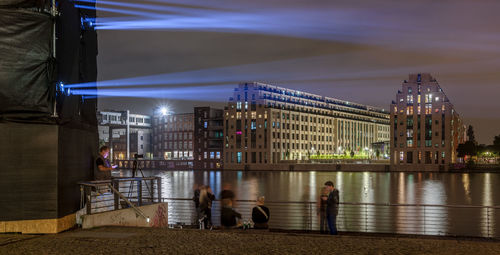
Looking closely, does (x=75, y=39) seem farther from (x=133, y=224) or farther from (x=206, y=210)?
(x=206, y=210)

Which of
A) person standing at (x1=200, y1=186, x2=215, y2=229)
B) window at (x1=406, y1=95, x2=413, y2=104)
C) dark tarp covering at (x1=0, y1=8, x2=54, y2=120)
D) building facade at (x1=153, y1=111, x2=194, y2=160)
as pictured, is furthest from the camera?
building facade at (x1=153, y1=111, x2=194, y2=160)

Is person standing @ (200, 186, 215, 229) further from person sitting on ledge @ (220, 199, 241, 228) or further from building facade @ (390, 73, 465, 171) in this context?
building facade @ (390, 73, 465, 171)

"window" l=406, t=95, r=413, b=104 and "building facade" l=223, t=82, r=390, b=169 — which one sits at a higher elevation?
"window" l=406, t=95, r=413, b=104

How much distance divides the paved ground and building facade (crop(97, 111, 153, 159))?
181 meters

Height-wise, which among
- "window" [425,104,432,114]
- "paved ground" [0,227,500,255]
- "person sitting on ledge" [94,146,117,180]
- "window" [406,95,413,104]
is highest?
"window" [406,95,413,104]

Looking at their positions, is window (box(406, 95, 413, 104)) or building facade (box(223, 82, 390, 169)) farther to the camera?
building facade (box(223, 82, 390, 169))

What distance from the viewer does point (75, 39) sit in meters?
15.2

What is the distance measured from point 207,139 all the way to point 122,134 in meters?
44.0

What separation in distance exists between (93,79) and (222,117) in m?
153

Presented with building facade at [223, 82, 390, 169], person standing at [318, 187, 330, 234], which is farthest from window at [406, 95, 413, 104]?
person standing at [318, 187, 330, 234]

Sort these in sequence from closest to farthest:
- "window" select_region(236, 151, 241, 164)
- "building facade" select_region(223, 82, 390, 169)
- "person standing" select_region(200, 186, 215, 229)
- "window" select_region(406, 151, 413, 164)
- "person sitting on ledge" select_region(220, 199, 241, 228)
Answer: "person sitting on ledge" select_region(220, 199, 241, 228)
"person standing" select_region(200, 186, 215, 229)
"window" select_region(406, 151, 413, 164)
"building facade" select_region(223, 82, 390, 169)
"window" select_region(236, 151, 241, 164)

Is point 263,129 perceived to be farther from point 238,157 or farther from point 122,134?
point 122,134

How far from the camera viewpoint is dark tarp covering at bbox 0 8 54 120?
500 inches

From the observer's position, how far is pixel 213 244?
1145 cm
